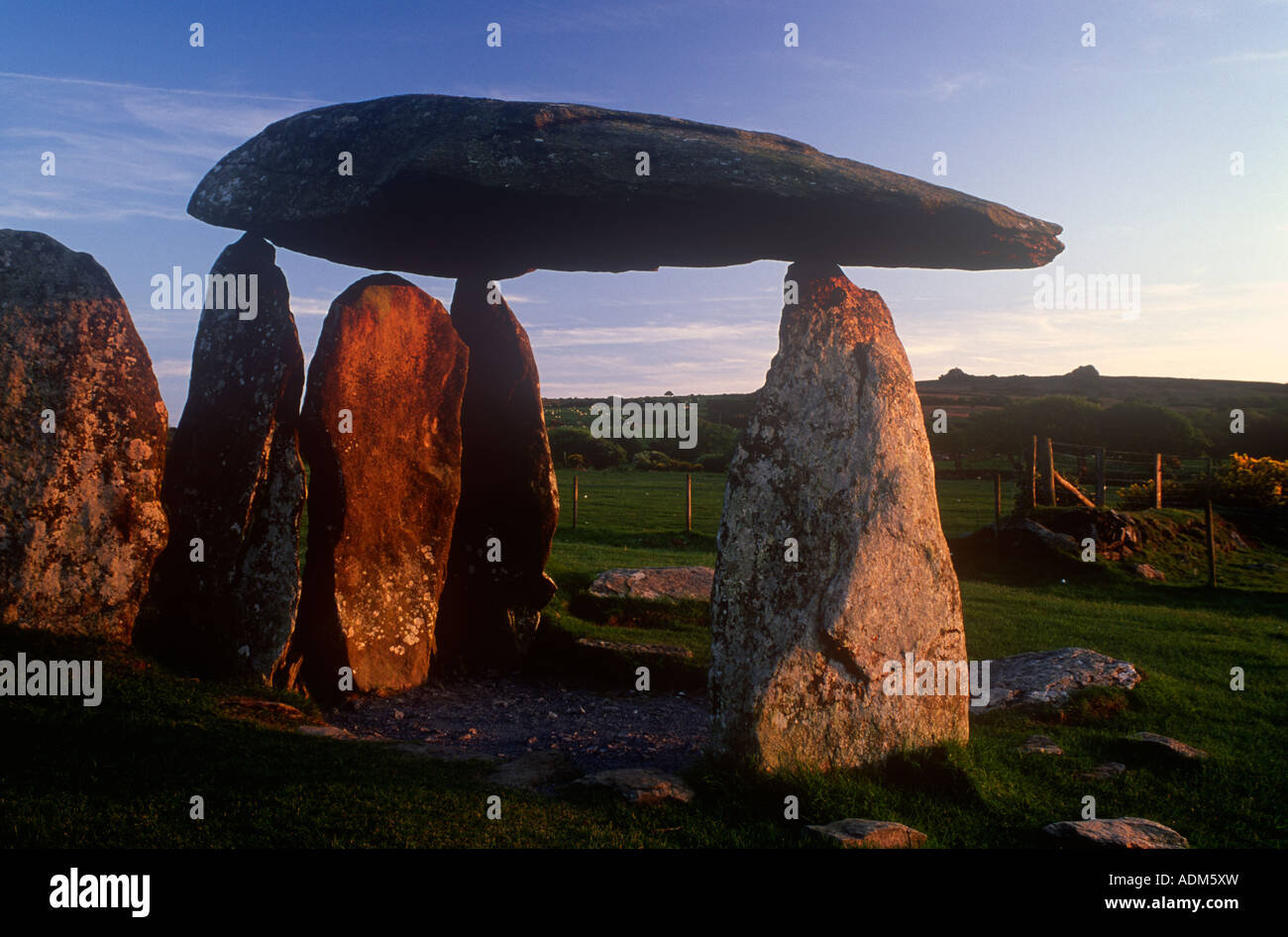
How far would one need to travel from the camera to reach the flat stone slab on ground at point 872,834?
Answer: 6461 millimetres

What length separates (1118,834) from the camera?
6645 mm

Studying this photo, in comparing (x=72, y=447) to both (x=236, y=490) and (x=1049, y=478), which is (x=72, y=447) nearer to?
(x=236, y=490)

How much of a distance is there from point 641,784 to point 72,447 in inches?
257

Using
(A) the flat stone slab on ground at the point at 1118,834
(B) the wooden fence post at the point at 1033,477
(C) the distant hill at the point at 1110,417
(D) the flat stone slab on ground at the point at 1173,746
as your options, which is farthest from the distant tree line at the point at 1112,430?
(A) the flat stone slab on ground at the point at 1118,834

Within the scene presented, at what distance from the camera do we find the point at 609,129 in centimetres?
909

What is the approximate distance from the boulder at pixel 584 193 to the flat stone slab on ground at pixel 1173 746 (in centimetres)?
466

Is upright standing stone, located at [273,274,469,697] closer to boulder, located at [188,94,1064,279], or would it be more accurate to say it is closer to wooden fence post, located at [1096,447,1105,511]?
boulder, located at [188,94,1064,279]

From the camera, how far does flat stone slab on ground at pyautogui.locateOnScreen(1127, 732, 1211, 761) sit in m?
8.66

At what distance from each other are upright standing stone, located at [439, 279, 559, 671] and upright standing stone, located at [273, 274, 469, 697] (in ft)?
1.80

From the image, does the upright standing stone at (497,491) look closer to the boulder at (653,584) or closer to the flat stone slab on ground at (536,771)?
the boulder at (653,584)

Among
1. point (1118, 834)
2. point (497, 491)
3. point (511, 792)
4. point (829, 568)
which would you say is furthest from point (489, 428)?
point (1118, 834)

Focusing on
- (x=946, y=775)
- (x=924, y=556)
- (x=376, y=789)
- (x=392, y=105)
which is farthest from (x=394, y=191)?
(x=946, y=775)

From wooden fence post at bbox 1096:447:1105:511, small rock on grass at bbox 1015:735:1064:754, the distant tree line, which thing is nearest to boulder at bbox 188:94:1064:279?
small rock on grass at bbox 1015:735:1064:754
